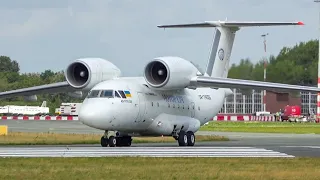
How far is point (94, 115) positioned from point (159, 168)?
1036cm

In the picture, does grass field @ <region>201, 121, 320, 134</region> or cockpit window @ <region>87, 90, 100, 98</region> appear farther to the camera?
grass field @ <region>201, 121, 320, 134</region>

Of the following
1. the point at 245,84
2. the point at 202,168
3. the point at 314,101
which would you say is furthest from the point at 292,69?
the point at 314,101

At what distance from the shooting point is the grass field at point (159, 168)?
18.4 meters

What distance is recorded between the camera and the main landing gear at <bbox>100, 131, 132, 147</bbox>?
106 ft

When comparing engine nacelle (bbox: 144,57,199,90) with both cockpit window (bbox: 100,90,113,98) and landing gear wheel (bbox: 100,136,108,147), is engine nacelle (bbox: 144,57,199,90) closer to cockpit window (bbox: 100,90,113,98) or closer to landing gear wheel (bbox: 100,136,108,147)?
cockpit window (bbox: 100,90,113,98)

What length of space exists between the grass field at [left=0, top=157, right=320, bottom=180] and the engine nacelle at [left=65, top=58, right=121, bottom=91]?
10675mm

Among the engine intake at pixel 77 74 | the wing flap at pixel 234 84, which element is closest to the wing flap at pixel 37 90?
the engine intake at pixel 77 74

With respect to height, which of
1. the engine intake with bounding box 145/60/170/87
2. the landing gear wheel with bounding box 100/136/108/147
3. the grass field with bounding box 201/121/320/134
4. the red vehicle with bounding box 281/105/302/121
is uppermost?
the engine intake with bounding box 145/60/170/87

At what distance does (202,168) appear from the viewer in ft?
66.9

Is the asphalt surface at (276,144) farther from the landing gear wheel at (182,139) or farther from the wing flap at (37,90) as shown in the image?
the wing flap at (37,90)

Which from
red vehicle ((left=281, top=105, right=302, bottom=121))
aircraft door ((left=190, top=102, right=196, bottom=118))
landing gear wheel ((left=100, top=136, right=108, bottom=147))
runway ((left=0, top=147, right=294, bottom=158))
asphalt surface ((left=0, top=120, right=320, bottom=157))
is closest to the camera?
runway ((left=0, top=147, right=294, bottom=158))

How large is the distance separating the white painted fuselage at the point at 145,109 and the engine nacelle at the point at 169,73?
640mm

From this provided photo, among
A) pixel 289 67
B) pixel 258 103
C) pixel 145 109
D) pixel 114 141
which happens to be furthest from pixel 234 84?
pixel 258 103

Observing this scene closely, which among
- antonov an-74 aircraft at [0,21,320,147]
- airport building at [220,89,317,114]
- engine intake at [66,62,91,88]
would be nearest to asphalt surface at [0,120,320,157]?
antonov an-74 aircraft at [0,21,320,147]
